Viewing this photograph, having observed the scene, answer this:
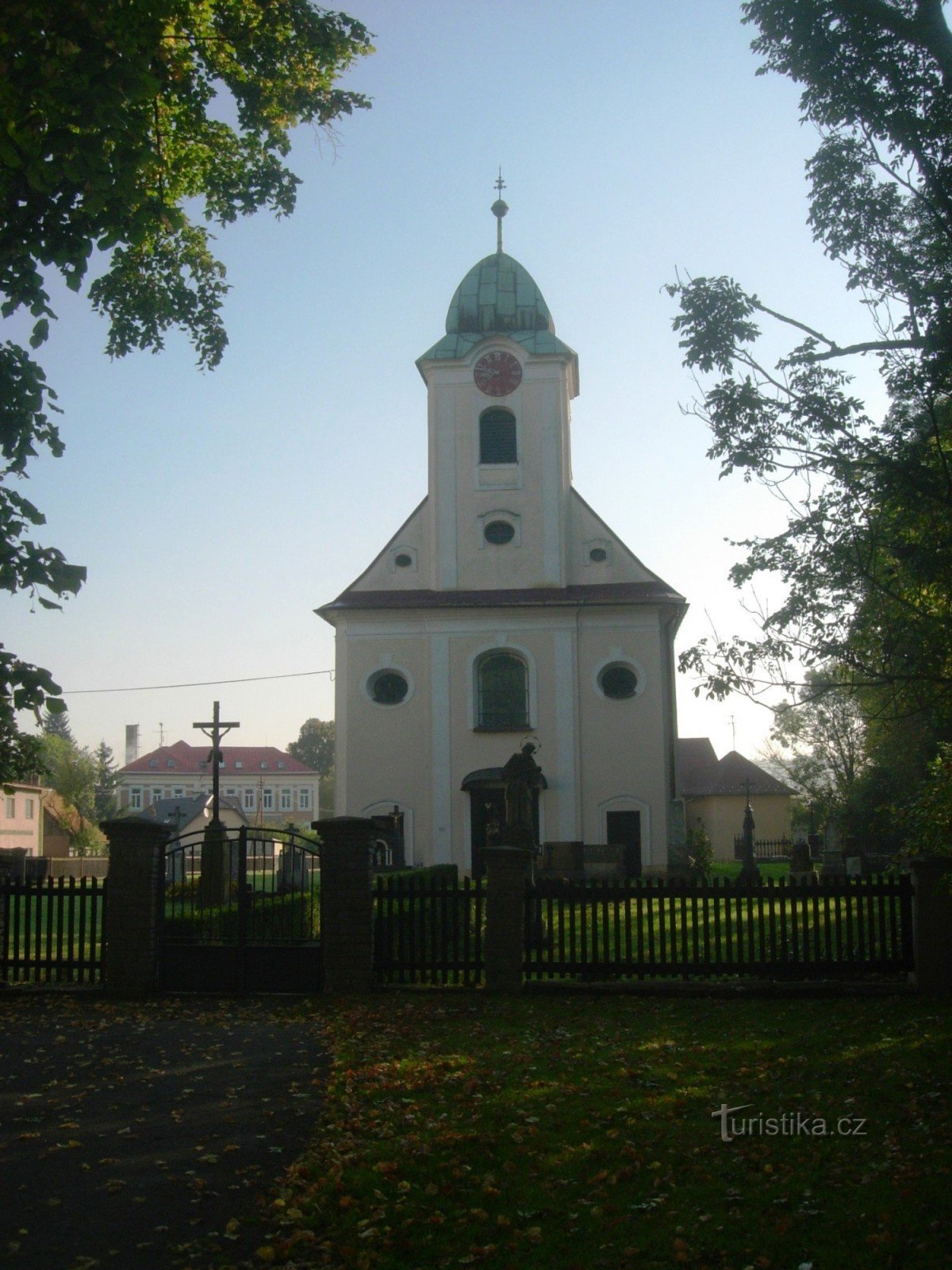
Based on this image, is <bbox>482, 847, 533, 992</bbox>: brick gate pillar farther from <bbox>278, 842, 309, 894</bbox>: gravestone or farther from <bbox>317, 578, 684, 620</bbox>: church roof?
<bbox>317, 578, 684, 620</bbox>: church roof

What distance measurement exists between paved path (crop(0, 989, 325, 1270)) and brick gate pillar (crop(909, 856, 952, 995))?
234 inches

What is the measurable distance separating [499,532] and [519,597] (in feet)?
6.76

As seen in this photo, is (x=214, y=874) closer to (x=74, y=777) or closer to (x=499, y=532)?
(x=499, y=532)

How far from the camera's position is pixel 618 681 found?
108ft

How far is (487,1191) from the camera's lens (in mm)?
5969

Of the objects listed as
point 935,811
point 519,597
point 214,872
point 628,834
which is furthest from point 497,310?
point 935,811

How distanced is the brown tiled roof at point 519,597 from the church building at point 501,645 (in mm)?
54

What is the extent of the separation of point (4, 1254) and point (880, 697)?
32.9 ft

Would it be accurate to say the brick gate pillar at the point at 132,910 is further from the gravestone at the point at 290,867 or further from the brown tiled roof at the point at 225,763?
the brown tiled roof at the point at 225,763

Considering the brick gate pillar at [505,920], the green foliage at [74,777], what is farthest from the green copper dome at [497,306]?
the green foliage at [74,777]

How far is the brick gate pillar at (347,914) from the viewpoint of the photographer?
42.0 feet

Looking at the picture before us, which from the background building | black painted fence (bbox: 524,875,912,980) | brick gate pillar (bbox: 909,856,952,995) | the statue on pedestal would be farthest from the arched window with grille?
the background building

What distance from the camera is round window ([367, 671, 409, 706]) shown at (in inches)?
1291

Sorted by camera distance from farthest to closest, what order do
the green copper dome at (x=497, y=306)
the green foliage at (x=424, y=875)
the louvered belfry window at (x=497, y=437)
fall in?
the green copper dome at (x=497, y=306) → the louvered belfry window at (x=497, y=437) → the green foliage at (x=424, y=875)
